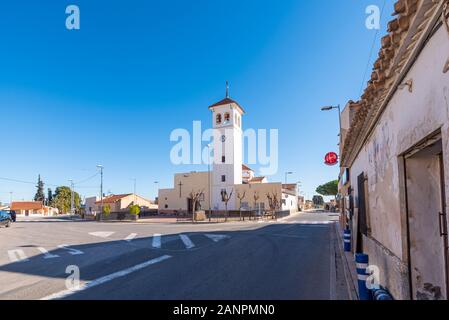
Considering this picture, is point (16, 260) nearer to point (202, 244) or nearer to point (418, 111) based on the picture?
point (202, 244)

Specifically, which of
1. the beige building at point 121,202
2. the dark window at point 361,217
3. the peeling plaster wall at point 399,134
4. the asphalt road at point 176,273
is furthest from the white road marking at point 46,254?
the beige building at point 121,202

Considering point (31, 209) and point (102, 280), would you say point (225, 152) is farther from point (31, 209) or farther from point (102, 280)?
point (31, 209)

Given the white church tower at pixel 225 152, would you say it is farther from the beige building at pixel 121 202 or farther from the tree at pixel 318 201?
the tree at pixel 318 201

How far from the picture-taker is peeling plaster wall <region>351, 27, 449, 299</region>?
280 centimetres

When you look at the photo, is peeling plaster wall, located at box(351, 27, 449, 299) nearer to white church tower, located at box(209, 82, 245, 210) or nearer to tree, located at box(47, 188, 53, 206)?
white church tower, located at box(209, 82, 245, 210)

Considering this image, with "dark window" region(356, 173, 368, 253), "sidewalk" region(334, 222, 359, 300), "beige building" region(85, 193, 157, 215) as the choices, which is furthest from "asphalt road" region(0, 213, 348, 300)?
"beige building" region(85, 193, 157, 215)

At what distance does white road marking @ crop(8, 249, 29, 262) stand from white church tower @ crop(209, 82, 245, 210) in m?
35.1

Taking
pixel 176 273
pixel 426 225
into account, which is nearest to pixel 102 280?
pixel 176 273

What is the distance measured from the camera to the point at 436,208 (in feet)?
12.9

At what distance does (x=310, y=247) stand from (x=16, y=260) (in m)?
10.8
